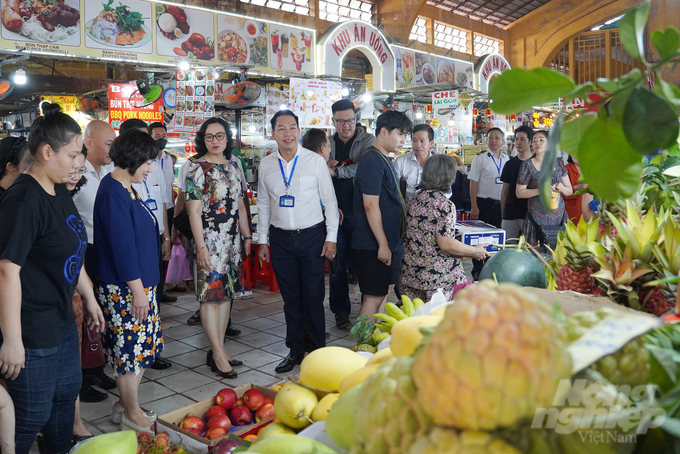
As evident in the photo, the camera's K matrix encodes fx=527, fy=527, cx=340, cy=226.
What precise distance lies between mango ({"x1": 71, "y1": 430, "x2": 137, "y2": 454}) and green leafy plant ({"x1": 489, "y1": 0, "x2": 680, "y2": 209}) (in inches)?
38.7

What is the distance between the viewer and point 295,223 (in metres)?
3.53

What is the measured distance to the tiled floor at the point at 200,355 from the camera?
10.5 feet

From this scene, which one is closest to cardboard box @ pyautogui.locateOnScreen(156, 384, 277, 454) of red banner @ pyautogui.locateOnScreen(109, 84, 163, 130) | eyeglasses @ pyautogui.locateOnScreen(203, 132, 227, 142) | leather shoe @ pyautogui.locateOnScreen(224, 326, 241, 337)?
eyeglasses @ pyautogui.locateOnScreen(203, 132, 227, 142)

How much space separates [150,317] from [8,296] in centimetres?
97

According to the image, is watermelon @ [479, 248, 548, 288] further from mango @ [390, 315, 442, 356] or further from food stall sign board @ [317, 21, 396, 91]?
food stall sign board @ [317, 21, 396, 91]

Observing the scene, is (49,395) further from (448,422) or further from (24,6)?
(24,6)

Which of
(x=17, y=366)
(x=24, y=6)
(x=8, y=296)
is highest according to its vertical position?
(x=24, y=6)

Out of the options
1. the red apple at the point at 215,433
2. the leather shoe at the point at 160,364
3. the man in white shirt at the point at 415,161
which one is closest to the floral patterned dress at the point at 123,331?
the red apple at the point at 215,433

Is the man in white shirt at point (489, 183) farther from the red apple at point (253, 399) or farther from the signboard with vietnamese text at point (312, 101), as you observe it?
the red apple at point (253, 399)

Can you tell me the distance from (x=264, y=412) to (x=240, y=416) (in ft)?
0.36

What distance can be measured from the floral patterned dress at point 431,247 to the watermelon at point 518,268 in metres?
1.73

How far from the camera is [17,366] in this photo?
193cm

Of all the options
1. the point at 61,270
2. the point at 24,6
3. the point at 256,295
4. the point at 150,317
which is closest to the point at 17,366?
the point at 61,270

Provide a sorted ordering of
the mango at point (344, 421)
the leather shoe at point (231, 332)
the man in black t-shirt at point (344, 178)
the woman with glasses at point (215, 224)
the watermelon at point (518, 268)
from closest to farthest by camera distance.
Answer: the mango at point (344, 421) → the watermelon at point (518, 268) → the woman with glasses at point (215, 224) → the leather shoe at point (231, 332) → the man in black t-shirt at point (344, 178)
